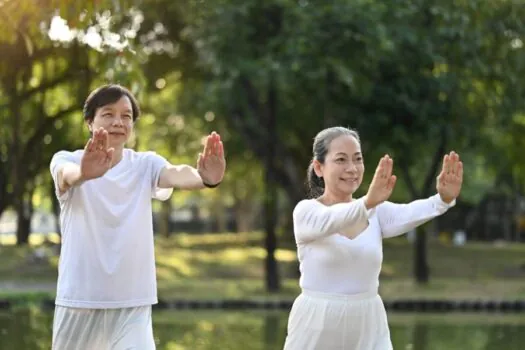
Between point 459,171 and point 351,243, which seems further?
point 351,243

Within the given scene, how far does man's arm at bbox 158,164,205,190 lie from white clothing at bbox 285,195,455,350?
583 millimetres

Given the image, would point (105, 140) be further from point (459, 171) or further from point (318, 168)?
point (459, 171)

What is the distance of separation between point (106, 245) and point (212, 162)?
649 millimetres

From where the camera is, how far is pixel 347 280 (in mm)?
5840

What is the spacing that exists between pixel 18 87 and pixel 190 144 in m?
5.73

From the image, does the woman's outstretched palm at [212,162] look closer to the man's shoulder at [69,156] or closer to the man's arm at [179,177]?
the man's arm at [179,177]

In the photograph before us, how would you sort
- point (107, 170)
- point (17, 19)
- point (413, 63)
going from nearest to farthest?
point (107, 170)
point (17, 19)
point (413, 63)

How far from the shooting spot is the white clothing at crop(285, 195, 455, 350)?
5816 mm

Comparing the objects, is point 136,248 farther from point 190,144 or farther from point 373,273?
point 190,144

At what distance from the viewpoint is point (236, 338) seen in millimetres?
15961

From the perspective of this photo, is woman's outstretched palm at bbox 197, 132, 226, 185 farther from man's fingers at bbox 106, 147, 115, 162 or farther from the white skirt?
the white skirt

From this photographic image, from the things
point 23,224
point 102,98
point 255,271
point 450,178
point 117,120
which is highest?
point 102,98

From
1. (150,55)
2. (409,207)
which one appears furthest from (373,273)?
(150,55)

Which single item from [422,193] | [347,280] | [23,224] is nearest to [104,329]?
[347,280]
